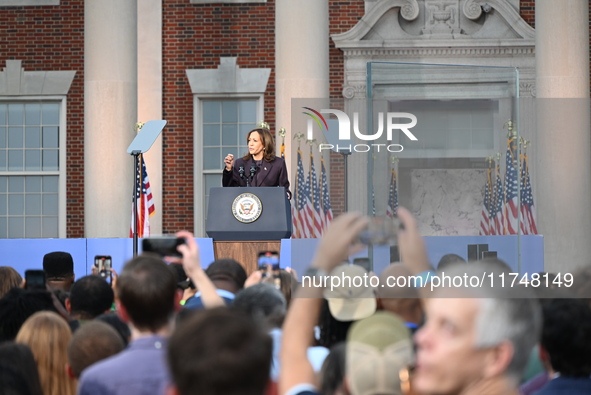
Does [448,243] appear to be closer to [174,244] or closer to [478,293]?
[174,244]

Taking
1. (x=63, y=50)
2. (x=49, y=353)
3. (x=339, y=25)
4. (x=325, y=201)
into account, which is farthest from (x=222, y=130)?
(x=49, y=353)

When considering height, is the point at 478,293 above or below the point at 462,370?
above

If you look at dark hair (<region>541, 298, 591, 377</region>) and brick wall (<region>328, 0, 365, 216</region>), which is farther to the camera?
brick wall (<region>328, 0, 365, 216</region>)

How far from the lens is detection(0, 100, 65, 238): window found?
17.7m

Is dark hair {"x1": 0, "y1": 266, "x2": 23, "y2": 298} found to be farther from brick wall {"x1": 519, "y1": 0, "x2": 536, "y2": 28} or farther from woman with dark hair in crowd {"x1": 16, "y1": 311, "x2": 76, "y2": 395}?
brick wall {"x1": 519, "y1": 0, "x2": 536, "y2": 28}

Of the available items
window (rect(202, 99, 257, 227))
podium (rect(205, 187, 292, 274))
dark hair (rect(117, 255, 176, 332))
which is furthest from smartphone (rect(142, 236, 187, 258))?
window (rect(202, 99, 257, 227))

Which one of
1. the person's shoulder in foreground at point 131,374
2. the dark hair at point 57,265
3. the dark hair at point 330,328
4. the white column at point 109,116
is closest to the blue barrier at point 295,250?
the dark hair at point 330,328

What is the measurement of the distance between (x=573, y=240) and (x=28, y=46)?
379 inches

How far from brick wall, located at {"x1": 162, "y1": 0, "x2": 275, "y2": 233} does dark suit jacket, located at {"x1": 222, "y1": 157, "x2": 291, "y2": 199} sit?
22.5ft

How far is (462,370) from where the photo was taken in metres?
2.31

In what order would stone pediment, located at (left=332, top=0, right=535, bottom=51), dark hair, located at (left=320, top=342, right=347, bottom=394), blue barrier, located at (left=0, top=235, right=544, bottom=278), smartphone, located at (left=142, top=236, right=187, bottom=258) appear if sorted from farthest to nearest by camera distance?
stone pediment, located at (left=332, top=0, right=535, bottom=51) < blue barrier, located at (left=0, top=235, right=544, bottom=278) < smartphone, located at (left=142, top=236, right=187, bottom=258) < dark hair, located at (left=320, top=342, right=347, bottom=394)

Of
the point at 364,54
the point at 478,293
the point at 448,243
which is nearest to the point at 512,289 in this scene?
the point at 478,293

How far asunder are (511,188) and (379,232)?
304 cm

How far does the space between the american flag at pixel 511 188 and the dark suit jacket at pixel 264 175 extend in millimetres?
4215
